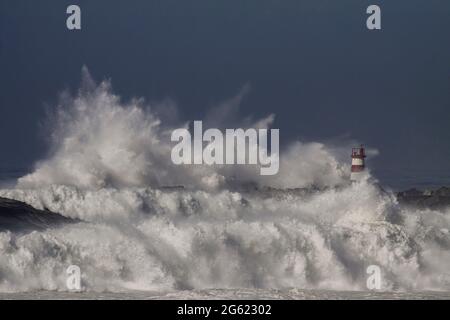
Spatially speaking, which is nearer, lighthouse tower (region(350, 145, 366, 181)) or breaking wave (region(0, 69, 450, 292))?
breaking wave (region(0, 69, 450, 292))

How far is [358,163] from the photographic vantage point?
40969 millimetres

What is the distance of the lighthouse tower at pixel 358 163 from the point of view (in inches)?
1590

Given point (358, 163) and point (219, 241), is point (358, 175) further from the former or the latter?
point (219, 241)

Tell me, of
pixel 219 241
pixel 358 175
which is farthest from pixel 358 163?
pixel 219 241

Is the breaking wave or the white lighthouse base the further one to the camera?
the white lighthouse base

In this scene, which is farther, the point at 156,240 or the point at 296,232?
the point at 296,232

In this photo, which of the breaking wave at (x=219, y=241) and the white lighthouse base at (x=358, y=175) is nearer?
the breaking wave at (x=219, y=241)

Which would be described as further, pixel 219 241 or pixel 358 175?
pixel 358 175

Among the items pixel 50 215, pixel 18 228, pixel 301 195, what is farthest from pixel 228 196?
pixel 18 228

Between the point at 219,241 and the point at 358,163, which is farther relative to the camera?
the point at 358,163

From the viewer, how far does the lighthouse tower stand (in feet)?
132

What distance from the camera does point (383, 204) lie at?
1248 inches
